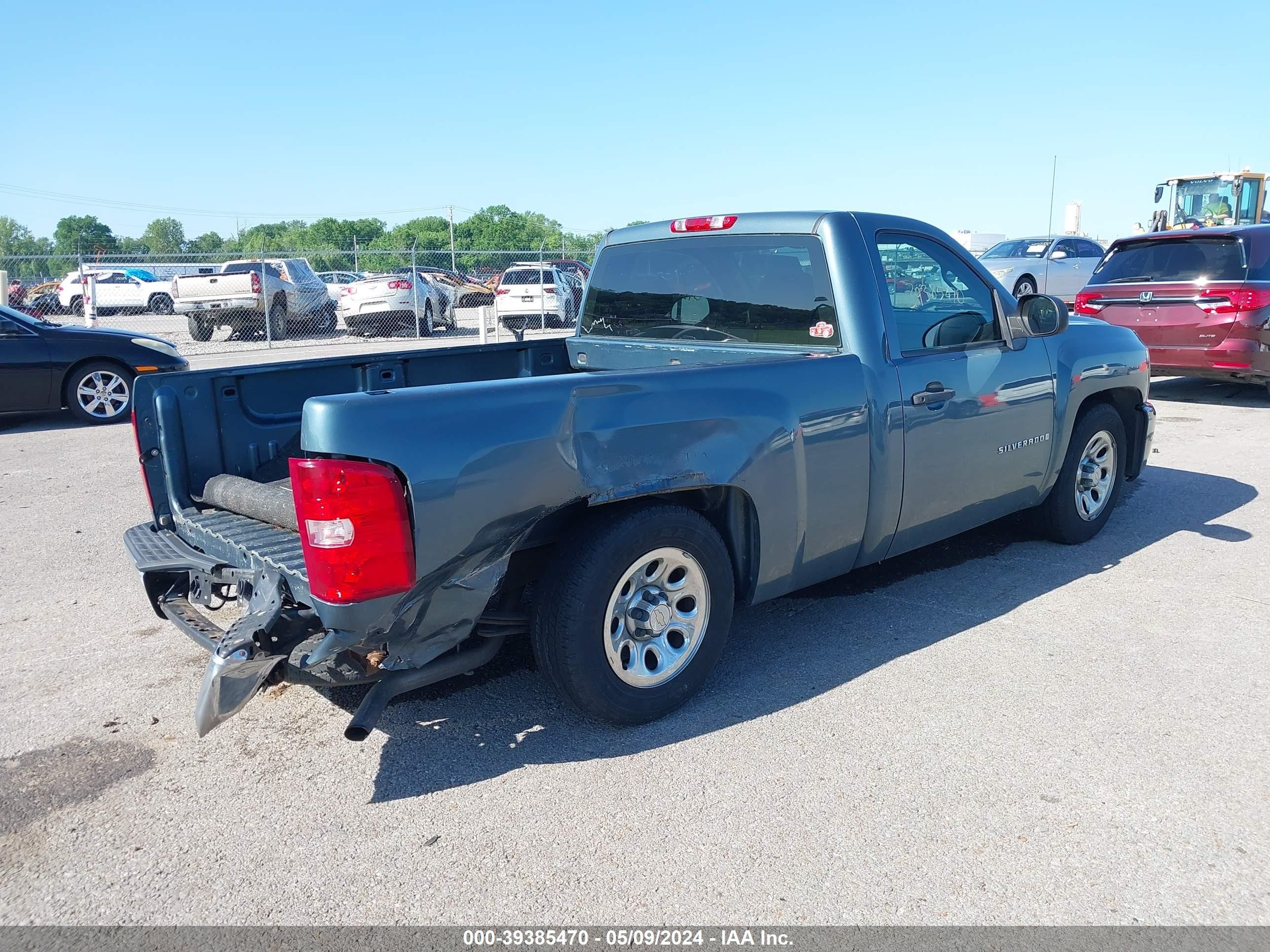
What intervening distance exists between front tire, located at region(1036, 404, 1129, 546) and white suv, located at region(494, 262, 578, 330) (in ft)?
57.0

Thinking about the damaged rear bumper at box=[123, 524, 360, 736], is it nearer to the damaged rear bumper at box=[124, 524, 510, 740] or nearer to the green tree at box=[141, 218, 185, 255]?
the damaged rear bumper at box=[124, 524, 510, 740]

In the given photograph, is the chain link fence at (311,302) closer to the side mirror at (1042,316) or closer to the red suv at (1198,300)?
the red suv at (1198,300)

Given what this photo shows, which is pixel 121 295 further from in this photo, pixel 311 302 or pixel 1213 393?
pixel 1213 393

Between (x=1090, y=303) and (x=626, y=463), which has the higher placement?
(x=1090, y=303)

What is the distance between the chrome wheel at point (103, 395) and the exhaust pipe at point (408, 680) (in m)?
9.05

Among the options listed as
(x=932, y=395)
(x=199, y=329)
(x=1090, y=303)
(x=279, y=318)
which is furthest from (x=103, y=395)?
(x=199, y=329)

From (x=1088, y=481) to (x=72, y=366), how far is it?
389 inches

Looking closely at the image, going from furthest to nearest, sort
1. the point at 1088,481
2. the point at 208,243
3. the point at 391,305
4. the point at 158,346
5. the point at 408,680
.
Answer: the point at 208,243 → the point at 391,305 → the point at 158,346 → the point at 1088,481 → the point at 408,680

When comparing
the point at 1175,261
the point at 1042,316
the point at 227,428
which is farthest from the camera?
the point at 1175,261

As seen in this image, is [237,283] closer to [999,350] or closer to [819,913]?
[999,350]

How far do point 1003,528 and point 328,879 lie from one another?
462cm

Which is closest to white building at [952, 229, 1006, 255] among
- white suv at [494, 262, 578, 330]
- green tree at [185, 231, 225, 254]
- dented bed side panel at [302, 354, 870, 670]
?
white suv at [494, 262, 578, 330]

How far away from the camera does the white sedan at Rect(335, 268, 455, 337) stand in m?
21.8

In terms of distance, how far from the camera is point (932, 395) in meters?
4.29
